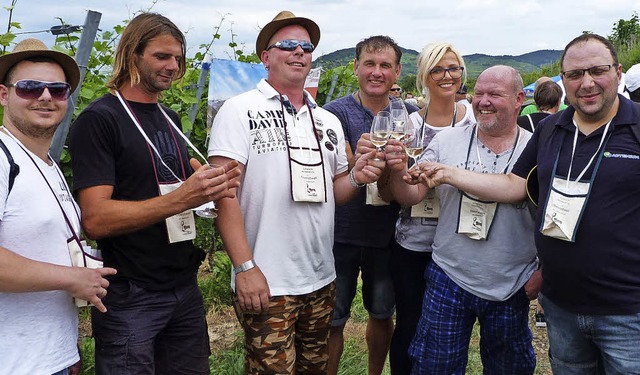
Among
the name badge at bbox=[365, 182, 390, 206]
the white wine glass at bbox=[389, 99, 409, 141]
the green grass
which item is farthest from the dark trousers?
the white wine glass at bbox=[389, 99, 409, 141]

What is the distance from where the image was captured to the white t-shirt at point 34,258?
1.86 metres

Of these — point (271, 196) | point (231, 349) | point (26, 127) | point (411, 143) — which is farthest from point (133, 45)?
point (231, 349)

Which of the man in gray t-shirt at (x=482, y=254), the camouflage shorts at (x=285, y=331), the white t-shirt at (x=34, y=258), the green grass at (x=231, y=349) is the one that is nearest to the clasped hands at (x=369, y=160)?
the man in gray t-shirt at (x=482, y=254)

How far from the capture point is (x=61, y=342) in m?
2.01

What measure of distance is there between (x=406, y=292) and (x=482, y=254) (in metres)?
0.70

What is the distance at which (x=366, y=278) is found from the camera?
3652mm

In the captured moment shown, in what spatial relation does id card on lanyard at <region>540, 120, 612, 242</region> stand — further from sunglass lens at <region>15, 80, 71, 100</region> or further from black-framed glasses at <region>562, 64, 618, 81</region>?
sunglass lens at <region>15, 80, 71, 100</region>

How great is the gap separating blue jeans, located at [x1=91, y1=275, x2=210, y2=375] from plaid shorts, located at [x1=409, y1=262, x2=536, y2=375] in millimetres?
1385

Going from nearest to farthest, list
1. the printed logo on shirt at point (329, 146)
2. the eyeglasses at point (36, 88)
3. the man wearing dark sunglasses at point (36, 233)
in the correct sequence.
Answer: the man wearing dark sunglasses at point (36, 233) < the eyeglasses at point (36, 88) < the printed logo on shirt at point (329, 146)

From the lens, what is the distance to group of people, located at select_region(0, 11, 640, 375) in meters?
2.00

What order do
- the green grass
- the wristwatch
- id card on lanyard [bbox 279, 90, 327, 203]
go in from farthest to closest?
1. the green grass
2. id card on lanyard [bbox 279, 90, 327, 203]
3. the wristwatch

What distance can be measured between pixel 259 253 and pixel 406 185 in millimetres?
910

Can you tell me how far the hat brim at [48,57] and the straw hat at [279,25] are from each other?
1.06m

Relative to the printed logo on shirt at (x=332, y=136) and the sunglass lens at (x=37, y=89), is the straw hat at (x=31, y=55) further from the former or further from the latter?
the printed logo on shirt at (x=332, y=136)
